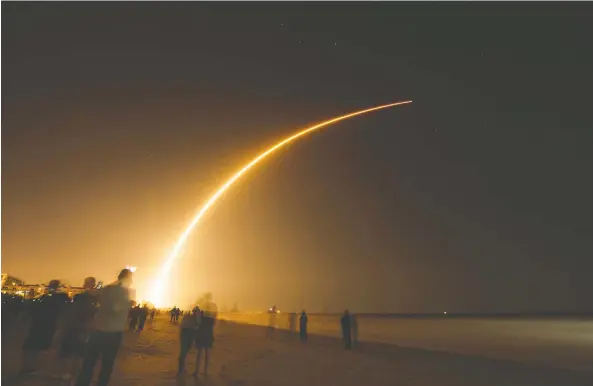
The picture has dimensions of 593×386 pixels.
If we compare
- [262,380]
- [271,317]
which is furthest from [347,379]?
[271,317]

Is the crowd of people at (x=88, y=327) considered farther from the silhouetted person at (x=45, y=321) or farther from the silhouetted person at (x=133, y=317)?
the silhouetted person at (x=133, y=317)

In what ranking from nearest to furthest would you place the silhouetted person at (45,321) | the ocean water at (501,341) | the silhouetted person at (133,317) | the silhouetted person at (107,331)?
the silhouetted person at (107,331)
the silhouetted person at (45,321)
the ocean water at (501,341)
the silhouetted person at (133,317)

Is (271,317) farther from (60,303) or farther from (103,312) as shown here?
(103,312)

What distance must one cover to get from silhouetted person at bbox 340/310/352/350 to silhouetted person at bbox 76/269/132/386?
14539 millimetres

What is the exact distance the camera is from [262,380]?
33.7 feet

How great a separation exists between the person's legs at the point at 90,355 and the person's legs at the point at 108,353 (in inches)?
3.2

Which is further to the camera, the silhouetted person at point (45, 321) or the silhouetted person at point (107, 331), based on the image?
the silhouetted person at point (45, 321)

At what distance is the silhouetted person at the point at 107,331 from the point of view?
22.3 ft

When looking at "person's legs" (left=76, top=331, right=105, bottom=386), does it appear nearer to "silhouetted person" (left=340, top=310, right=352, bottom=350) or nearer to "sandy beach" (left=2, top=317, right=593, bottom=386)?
"sandy beach" (left=2, top=317, right=593, bottom=386)

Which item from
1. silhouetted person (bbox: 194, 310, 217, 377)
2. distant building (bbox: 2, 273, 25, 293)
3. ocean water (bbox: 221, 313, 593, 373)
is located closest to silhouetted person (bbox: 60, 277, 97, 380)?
silhouetted person (bbox: 194, 310, 217, 377)

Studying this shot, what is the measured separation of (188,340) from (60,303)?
121 inches

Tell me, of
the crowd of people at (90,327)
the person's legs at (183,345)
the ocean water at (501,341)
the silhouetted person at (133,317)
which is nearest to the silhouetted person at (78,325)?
the crowd of people at (90,327)

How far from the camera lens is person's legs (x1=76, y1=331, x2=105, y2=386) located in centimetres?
682

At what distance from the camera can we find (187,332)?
37.0 feet
